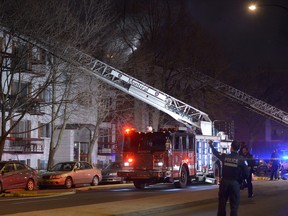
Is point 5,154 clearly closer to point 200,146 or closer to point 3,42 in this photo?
point 3,42

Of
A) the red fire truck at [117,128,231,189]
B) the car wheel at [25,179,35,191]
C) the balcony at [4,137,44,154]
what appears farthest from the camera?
the balcony at [4,137,44,154]

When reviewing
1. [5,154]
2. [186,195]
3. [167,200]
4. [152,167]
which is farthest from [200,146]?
[5,154]

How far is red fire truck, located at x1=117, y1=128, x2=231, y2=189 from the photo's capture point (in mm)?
21344

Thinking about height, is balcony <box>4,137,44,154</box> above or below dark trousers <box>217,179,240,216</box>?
above

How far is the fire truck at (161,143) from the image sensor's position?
21.5 m

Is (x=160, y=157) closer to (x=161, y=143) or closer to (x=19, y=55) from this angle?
(x=161, y=143)

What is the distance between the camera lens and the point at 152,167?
21.4 meters

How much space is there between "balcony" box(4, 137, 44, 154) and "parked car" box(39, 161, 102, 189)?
8.68 m

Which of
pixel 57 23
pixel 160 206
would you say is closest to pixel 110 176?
pixel 57 23

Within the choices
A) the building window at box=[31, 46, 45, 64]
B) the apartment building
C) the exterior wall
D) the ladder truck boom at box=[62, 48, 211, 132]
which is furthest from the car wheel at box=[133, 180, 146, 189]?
the exterior wall

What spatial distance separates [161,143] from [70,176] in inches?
237

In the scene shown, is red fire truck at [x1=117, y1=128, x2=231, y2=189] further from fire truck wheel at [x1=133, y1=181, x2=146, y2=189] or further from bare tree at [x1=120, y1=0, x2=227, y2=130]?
bare tree at [x1=120, y1=0, x2=227, y2=130]

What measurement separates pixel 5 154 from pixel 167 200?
2085 cm

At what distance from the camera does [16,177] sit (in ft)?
73.4
